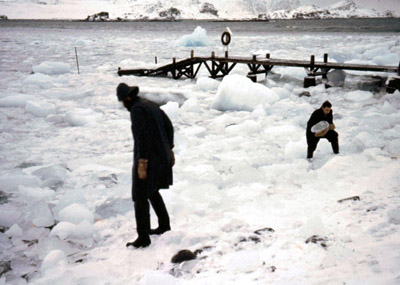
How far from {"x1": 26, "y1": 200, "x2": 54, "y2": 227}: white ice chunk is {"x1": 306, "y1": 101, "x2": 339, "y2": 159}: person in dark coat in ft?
13.5

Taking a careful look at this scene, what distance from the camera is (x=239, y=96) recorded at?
9.44 m

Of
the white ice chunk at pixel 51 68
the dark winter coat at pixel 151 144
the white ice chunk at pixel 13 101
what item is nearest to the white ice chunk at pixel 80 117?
the white ice chunk at pixel 13 101

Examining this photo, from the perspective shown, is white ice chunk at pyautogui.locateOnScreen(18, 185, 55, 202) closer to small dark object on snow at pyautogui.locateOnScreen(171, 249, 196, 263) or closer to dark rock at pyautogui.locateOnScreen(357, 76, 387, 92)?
small dark object on snow at pyautogui.locateOnScreen(171, 249, 196, 263)

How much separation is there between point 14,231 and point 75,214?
0.70 m

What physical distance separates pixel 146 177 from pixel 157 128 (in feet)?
1.56

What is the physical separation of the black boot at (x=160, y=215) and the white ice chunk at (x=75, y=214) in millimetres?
974

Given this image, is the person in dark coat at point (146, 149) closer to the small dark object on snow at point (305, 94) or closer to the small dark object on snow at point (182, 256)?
the small dark object on snow at point (182, 256)

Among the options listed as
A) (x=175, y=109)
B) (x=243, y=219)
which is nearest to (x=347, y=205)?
(x=243, y=219)

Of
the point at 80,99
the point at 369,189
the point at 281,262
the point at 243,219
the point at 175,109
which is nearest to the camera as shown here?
the point at 281,262

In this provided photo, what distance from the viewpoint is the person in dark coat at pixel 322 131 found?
17.4 ft

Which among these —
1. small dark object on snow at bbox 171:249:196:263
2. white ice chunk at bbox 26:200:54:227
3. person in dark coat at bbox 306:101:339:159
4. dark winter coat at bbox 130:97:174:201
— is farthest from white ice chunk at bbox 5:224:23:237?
person in dark coat at bbox 306:101:339:159

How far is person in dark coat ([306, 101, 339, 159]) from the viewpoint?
531cm

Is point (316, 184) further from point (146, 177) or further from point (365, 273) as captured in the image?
point (146, 177)

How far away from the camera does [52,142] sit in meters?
7.00
